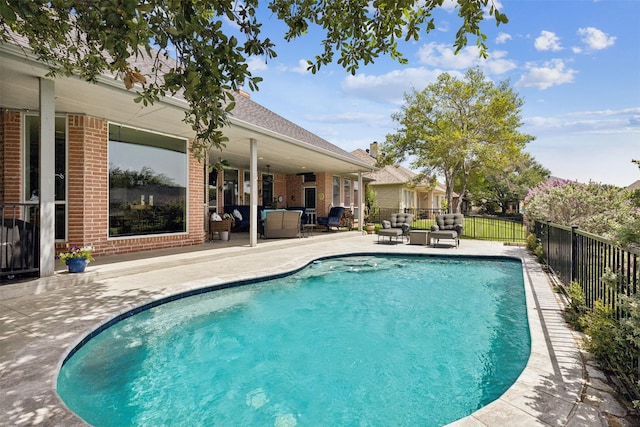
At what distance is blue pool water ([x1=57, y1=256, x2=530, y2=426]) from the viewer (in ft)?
9.04

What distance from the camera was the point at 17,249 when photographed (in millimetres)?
4746

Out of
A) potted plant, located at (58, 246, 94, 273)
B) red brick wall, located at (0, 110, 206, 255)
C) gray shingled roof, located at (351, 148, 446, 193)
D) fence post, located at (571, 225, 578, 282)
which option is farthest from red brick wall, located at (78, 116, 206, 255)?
gray shingled roof, located at (351, 148, 446, 193)

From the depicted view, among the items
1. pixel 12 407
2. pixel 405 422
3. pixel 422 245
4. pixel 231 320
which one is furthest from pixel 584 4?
pixel 12 407

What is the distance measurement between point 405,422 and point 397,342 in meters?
1.55

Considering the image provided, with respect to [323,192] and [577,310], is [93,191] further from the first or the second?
[323,192]

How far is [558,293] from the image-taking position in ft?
16.9

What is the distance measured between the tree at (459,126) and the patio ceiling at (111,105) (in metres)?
9.18

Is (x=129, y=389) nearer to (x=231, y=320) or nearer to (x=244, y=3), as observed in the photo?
(x=231, y=320)

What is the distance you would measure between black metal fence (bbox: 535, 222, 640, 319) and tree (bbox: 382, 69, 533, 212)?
11.2m

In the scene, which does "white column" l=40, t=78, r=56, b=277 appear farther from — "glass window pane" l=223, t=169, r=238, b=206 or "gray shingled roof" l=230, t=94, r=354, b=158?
"glass window pane" l=223, t=169, r=238, b=206

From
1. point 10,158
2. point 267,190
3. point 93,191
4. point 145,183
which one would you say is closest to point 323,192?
point 267,190

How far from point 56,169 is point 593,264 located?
30.6 ft

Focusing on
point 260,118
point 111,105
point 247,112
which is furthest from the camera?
point 260,118

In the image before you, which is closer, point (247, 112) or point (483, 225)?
point (247, 112)
